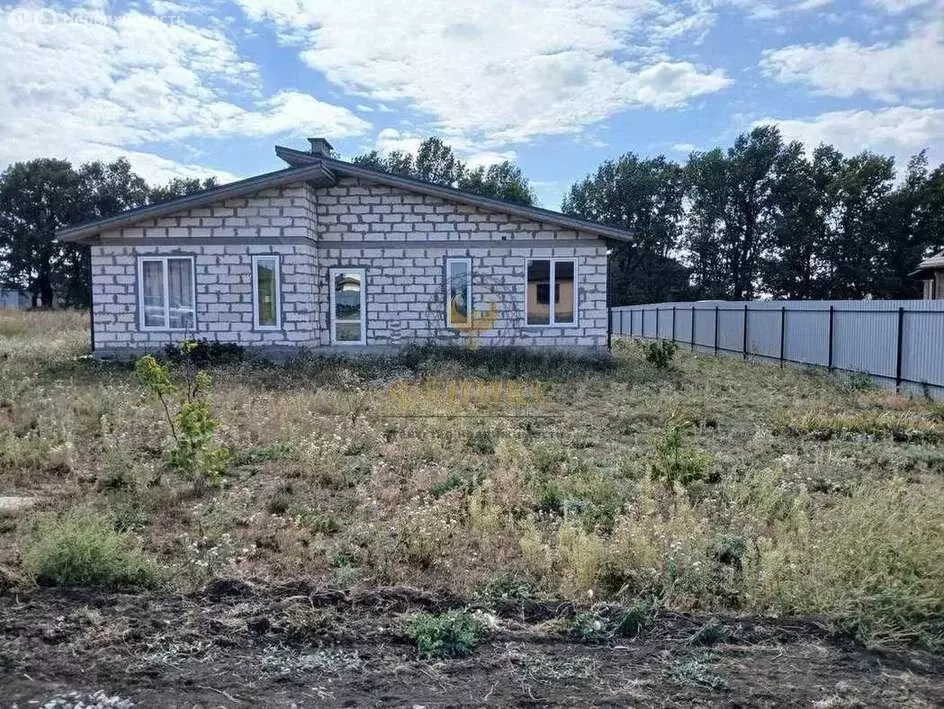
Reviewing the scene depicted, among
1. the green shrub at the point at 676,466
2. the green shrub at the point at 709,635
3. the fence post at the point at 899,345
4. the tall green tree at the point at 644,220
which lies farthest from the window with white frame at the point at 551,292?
the tall green tree at the point at 644,220

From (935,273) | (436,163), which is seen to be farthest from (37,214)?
(935,273)

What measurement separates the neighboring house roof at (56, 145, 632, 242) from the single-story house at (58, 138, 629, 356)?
0.05 meters

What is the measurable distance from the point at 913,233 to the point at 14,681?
165ft

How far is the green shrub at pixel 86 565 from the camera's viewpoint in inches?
164

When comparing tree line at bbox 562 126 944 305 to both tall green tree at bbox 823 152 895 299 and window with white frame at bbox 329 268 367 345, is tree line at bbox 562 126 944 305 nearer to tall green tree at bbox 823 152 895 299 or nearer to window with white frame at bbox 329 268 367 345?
tall green tree at bbox 823 152 895 299

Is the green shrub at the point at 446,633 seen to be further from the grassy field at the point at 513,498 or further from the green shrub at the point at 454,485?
the green shrub at the point at 454,485

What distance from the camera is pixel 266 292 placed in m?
16.6

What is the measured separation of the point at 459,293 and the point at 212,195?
20.4 feet

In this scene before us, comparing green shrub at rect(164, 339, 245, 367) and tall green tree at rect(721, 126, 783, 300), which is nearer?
green shrub at rect(164, 339, 245, 367)

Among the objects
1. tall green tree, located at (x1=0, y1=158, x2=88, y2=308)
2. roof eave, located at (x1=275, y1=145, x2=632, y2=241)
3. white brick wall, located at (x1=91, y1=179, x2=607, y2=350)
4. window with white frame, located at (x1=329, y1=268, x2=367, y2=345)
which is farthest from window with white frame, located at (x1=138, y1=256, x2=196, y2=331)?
tall green tree, located at (x1=0, y1=158, x2=88, y2=308)

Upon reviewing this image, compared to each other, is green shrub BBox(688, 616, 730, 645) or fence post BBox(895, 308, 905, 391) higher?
fence post BBox(895, 308, 905, 391)

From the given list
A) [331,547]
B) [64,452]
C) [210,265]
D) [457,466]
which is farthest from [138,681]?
[210,265]

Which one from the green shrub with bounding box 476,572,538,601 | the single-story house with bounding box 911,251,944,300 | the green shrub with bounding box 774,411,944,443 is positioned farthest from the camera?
the single-story house with bounding box 911,251,944,300

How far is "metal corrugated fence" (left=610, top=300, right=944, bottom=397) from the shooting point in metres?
12.6
